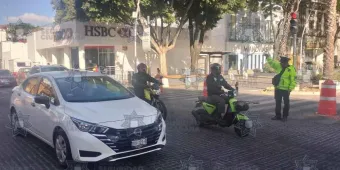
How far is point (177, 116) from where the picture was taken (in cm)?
994

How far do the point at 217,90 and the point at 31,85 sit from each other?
13.2 feet

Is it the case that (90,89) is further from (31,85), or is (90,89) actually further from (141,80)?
(141,80)

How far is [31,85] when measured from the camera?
22.2ft

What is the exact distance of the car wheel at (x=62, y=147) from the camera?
4.98 m

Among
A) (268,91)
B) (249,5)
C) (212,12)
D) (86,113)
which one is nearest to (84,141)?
(86,113)

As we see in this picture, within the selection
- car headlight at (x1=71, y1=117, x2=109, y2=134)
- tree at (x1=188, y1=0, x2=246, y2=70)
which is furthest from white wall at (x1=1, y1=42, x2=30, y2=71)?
car headlight at (x1=71, y1=117, x2=109, y2=134)

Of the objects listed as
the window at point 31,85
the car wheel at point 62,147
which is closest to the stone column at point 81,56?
the window at point 31,85

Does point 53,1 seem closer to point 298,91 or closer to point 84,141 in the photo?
point 298,91

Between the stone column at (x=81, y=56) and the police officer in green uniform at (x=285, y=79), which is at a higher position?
the stone column at (x=81, y=56)

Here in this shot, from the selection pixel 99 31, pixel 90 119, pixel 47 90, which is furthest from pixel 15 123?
pixel 99 31

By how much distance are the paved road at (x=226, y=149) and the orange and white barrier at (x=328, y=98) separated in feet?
2.92

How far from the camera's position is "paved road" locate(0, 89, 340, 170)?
539cm

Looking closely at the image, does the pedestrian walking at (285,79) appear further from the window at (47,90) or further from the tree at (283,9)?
the tree at (283,9)

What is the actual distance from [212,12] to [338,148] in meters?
21.9
